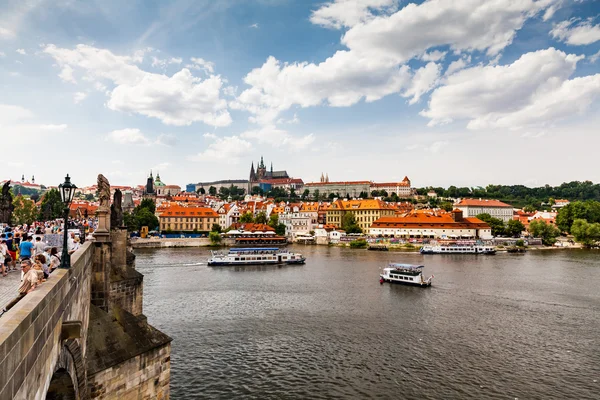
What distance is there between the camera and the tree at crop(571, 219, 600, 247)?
285 feet

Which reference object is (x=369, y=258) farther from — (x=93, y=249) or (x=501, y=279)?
(x=93, y=249)

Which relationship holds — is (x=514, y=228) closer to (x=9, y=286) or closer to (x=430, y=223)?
(x=430, y=223)

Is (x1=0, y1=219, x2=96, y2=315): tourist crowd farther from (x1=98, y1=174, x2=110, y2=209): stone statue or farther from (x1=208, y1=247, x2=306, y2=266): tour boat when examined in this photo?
(x1=208, y1=247, x2=306, y2=266): tour boat

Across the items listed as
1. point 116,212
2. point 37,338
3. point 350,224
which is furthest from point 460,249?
point 37,338

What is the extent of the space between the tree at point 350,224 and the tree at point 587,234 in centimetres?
4806

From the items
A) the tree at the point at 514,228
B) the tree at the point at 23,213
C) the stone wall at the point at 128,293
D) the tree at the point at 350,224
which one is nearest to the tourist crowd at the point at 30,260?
the stone wall at the point at 128,293

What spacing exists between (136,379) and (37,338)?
7866 millimetres

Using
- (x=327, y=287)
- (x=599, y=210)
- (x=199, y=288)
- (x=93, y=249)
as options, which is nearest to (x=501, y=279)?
(x=327, y=287)

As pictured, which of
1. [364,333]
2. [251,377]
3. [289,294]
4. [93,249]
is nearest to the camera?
[93,249]

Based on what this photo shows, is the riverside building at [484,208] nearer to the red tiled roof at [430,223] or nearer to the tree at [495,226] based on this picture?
the tree at [495,226]

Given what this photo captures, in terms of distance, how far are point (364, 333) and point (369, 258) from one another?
136 ft

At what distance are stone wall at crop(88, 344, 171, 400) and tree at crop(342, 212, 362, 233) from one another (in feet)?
303

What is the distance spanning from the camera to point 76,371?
27.7 ft

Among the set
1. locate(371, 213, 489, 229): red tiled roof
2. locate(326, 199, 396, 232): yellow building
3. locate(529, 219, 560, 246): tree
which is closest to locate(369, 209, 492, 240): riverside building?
locate(371, 213, 489, 229): red tiled roof
